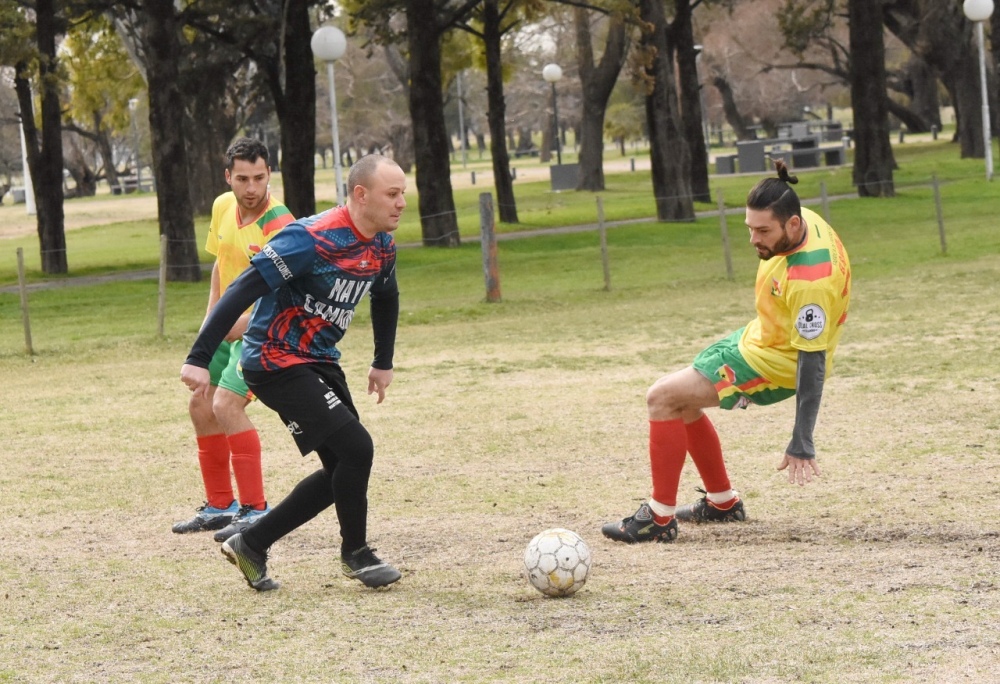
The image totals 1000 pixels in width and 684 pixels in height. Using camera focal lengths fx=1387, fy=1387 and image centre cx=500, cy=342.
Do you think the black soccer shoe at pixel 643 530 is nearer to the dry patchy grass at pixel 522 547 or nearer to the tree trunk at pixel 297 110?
the dry patchy grass at pixel 522 547

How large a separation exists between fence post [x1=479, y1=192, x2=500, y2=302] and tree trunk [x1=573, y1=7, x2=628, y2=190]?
1984 cm

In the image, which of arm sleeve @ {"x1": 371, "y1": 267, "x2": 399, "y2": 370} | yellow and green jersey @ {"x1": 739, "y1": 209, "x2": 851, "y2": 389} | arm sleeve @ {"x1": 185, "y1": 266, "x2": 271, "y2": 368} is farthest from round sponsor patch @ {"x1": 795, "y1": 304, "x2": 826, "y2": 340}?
arm sleeve @ {"x1": 185, "y1": 266, "x2": 271, "y2": 368}

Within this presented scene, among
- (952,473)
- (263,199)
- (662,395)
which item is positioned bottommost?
(952,473)

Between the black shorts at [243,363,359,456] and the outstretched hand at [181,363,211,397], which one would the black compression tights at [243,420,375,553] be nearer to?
the black shorts at [243,363,359,456]

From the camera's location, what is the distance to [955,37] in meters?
48.2

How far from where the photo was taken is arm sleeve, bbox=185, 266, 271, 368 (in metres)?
5.79

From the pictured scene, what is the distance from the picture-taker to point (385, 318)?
6586 mm

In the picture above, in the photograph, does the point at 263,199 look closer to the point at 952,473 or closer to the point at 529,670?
the point at 529,670

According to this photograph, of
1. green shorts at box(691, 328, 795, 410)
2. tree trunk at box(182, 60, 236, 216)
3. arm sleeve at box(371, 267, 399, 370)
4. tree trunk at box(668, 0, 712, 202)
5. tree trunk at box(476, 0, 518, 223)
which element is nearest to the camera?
arm sleeve at box(371, 267, 399, 370)

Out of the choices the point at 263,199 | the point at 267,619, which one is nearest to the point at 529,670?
the point at 267,619

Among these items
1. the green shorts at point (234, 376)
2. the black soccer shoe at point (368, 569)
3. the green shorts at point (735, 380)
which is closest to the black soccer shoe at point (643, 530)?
the green shorts at point (735, 380)

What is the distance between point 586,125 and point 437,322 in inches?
1027

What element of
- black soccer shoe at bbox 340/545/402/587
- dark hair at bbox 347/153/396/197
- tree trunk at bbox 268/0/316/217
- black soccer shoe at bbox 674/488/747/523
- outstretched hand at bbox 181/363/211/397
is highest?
tree trunk at bbox 268/0/316/217

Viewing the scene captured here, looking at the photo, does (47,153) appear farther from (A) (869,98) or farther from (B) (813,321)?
(B) (813,321)
